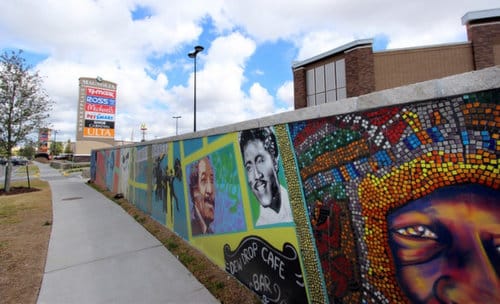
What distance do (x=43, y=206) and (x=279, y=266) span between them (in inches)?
385

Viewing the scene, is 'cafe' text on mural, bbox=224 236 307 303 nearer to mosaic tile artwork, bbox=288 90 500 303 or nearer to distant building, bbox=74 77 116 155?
mosaic tile artwork, bbox=288 90 500 303

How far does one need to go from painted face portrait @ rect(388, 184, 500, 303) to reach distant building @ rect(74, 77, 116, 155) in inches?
1618

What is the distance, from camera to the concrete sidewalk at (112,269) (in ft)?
11.1

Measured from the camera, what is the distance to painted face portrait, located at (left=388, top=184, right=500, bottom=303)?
1415mm

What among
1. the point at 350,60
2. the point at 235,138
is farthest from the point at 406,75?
the point at 235,138

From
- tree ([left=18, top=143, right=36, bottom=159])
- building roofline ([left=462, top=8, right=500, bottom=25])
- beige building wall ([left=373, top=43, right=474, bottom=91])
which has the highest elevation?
building roofline ([left=462, top=8, right=500, bottom=25])

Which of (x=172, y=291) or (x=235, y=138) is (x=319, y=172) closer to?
(x=235, y=138)

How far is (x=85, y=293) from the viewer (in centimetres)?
345

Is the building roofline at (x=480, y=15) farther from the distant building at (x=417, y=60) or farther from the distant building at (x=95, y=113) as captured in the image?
the distant building at (x=95, y=113)

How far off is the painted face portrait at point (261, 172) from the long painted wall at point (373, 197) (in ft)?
0.04

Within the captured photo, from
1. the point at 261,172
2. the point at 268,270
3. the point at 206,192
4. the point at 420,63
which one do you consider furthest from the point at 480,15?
the point at 268,270

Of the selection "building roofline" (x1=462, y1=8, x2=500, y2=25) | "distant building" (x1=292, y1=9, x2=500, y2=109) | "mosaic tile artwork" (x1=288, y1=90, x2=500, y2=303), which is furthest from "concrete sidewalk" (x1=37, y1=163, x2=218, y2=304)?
"building roofline" (x1=462, y1=8, x2=500, y2=25)

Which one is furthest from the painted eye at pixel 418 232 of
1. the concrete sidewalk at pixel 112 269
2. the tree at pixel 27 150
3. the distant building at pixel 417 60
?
the tree at pixel 27 150

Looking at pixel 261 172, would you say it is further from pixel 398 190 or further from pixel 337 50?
pixel 337 50
